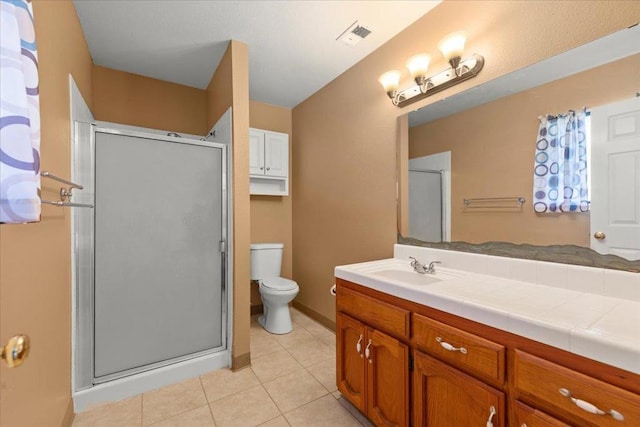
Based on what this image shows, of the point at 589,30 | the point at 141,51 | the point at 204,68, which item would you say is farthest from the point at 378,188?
the point at 141,51

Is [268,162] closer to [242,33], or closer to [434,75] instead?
[242,33]

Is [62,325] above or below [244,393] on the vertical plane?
above

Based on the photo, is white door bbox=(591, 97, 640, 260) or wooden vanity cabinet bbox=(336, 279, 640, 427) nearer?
wooden vanity cabinet bbox=(336, 279, 640, 427)

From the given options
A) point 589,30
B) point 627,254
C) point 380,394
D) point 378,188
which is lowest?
point 380,394

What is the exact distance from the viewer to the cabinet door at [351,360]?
57.6 inches

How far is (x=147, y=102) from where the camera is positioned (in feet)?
9.00

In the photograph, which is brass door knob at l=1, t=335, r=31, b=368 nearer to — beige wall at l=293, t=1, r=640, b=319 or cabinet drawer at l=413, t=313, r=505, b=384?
cabinet drawer at l=413, t=313, r=505, b=384

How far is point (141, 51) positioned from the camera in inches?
89.3

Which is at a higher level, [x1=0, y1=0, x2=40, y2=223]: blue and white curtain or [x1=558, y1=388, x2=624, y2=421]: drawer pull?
[x1=0, y1=0, x2=40, y2=223]: blue and white curtain

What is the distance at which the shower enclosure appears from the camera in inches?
67.2

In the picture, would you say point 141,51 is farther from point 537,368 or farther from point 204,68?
point 537,368

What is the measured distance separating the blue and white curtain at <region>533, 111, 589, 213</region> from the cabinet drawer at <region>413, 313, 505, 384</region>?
0.76 m

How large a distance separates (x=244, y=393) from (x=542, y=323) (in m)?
1.73

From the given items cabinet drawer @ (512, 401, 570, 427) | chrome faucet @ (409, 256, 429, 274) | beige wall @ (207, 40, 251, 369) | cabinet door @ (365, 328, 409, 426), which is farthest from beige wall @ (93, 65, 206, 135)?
cabinet drawer @ (512, 401, 570, 427)
